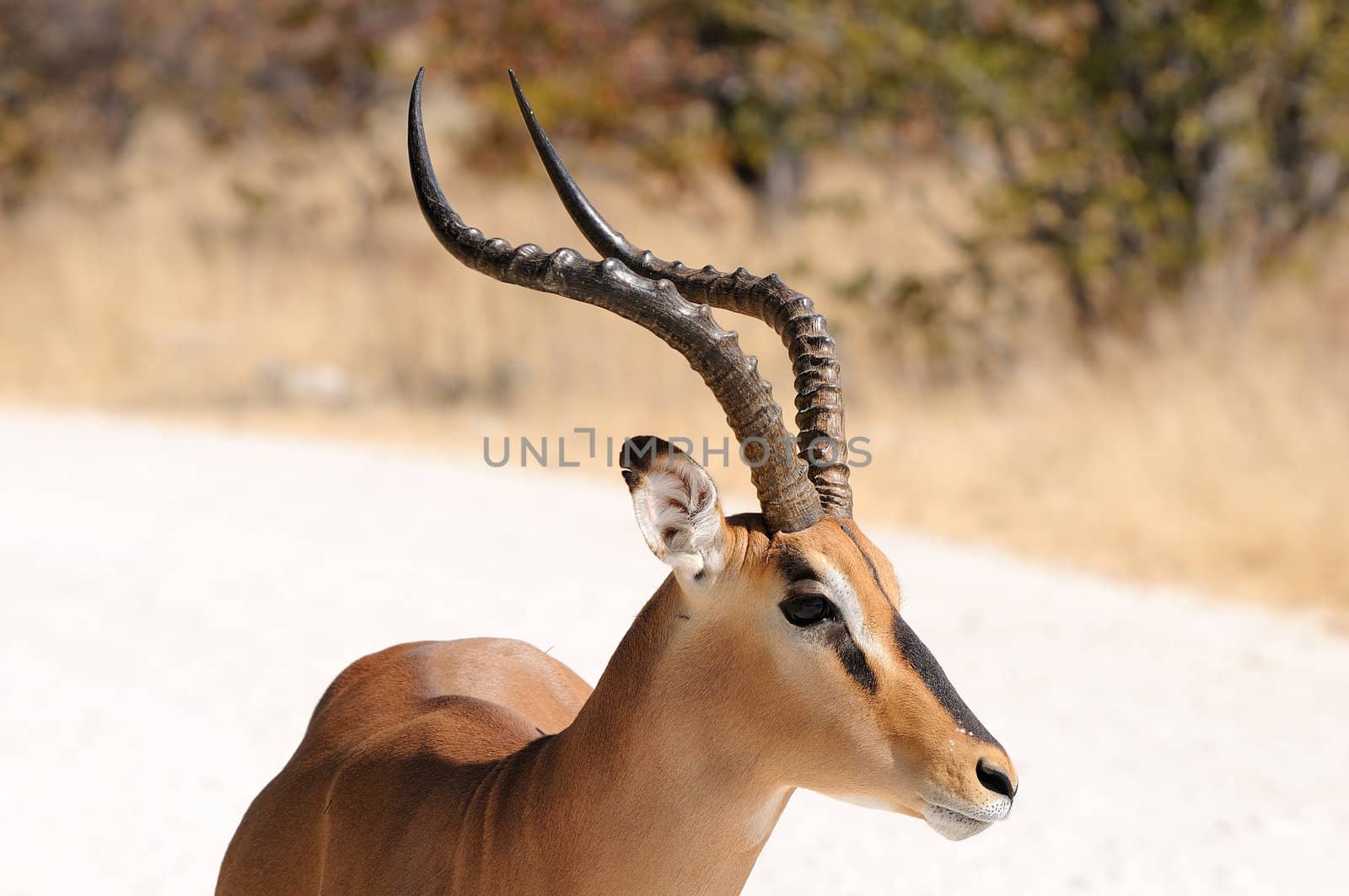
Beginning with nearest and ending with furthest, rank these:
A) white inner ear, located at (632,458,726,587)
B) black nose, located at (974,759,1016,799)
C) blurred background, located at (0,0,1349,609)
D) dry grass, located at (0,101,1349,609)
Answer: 1. black nose, located at (974,759,1016,799)
2. white inner ear, located at (632,458,726,587)
3. dry grass, located at (0,101,1349,609)
4. blurred background, located at (0,0,1349,609)

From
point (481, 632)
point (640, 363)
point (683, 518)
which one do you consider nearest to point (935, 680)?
point (683, 518)

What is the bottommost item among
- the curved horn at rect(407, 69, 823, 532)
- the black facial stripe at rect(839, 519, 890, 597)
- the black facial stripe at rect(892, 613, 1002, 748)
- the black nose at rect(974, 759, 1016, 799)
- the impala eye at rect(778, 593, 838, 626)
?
the black nose at rect(974, 759, 1016, 799)

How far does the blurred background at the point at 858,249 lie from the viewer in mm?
10664

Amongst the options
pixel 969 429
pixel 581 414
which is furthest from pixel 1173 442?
pixel 581 414

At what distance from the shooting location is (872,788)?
9.15 feet

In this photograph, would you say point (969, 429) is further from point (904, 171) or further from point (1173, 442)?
point (904, 171)

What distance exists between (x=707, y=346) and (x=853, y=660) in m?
0.57

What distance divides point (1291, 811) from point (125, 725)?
156 inches

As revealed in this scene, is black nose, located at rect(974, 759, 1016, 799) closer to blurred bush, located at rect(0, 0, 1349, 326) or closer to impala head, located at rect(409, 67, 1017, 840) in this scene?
impala head, located at rect(409, 67, 1017, 840)

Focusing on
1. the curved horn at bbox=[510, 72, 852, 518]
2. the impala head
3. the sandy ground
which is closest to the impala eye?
the impala head

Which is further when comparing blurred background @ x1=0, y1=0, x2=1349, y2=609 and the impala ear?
blurred background @ x1=0, y1=0, x2=1349, y2=609

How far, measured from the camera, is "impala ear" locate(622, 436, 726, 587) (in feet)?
9.15

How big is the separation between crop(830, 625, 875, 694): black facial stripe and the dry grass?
633 cm

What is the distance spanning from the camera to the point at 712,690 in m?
2.88
